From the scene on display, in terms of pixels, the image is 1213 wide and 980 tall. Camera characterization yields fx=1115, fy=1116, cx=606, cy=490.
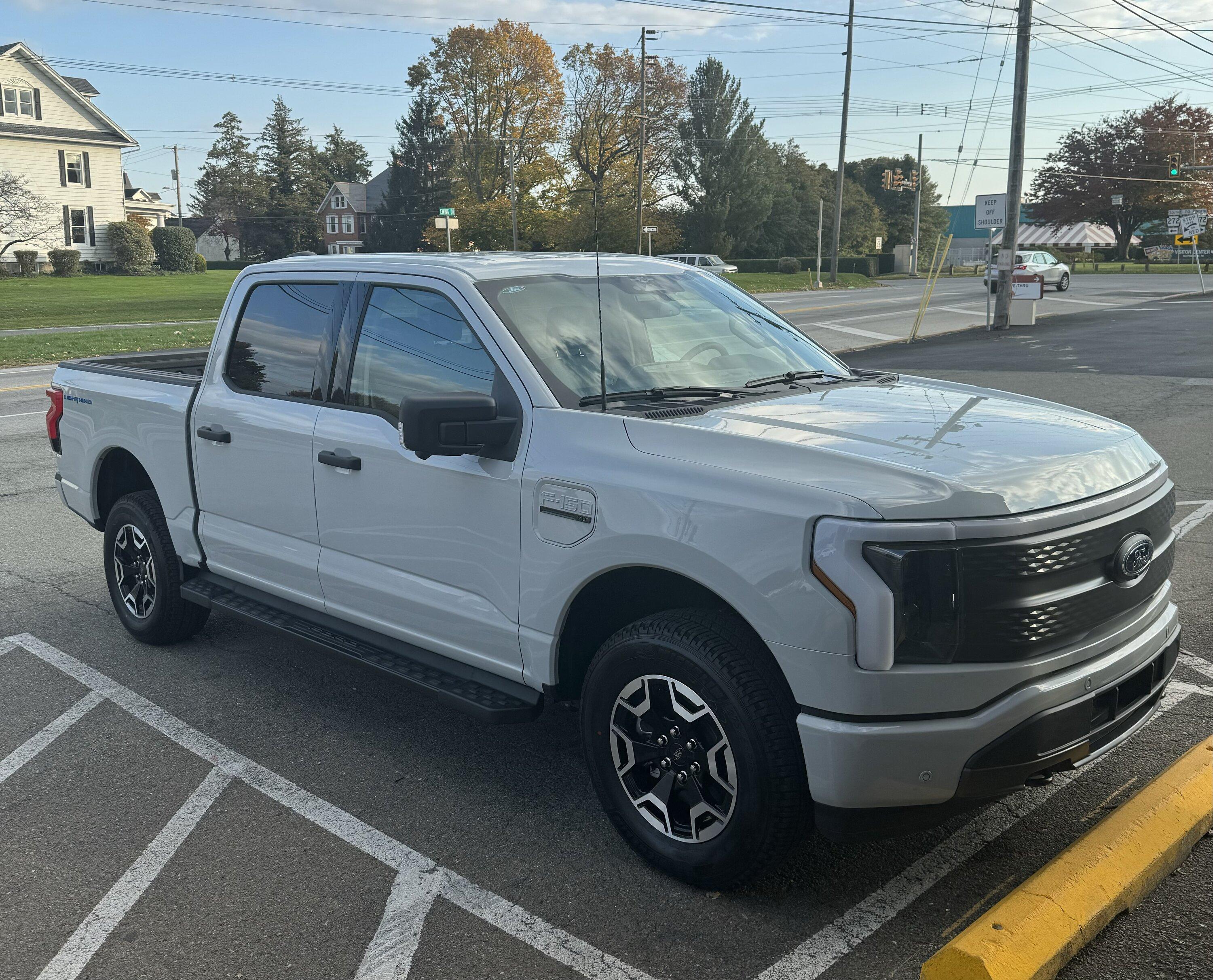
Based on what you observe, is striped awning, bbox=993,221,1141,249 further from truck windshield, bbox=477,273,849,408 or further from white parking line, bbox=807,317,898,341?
truck windshield, bbox=477,273,849,408

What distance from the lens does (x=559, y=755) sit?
14.5 ft

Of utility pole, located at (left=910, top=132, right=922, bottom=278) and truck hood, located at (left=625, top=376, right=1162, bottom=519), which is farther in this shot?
utility pole, located at (left=910, top=132, right=922, bottom=278)

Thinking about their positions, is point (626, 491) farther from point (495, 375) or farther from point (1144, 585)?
point (1144, 585)

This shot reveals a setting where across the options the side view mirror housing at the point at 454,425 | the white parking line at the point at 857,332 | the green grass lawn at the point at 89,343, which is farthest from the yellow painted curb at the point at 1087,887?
the white parking line at the point at 857,332

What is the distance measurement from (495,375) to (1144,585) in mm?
2190

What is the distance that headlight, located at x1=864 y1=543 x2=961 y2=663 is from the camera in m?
2.81

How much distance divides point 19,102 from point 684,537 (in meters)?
64.6

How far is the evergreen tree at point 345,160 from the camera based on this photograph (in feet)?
388

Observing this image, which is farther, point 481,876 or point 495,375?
point 495,375

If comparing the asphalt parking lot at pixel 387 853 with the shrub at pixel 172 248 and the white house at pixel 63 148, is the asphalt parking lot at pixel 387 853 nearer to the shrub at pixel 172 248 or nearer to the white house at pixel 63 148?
the white house at pixel 63 148

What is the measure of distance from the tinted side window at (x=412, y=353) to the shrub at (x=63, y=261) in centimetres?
5706

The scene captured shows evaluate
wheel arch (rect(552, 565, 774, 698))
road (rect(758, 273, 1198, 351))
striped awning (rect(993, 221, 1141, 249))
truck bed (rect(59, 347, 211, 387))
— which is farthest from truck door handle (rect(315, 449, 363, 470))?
striped awning (rect(993, 221, 1141, 249))

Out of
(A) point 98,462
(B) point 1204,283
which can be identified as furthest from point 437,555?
(B) point 1204,283

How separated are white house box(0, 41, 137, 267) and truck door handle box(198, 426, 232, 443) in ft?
187
